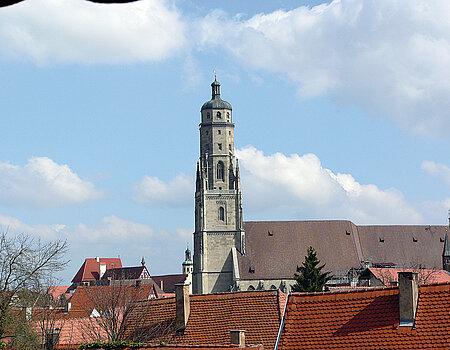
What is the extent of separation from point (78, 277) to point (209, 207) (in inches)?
1660

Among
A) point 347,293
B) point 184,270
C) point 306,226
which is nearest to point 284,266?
point 306,226

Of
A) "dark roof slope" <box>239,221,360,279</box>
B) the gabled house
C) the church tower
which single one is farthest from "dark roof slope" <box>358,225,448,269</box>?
the gabled house

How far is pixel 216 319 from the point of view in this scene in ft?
86.1

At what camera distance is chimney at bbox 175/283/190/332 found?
26594 mm

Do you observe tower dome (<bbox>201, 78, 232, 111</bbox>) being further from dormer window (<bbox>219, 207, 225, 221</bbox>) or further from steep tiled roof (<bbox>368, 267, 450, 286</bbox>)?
steep tiled roof (<bbox>368, 267, 450, 286</bbox>)

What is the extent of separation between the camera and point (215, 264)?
90.7 meters

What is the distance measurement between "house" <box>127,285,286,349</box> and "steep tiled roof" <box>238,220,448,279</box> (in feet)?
208

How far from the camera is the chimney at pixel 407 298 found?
1758 centimetres

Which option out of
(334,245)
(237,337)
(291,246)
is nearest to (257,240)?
(291,246)

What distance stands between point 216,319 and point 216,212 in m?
66.0

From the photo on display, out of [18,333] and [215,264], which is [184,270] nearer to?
[215,264]

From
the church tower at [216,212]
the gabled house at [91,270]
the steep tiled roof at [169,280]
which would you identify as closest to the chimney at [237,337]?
the church tower at [216,212]

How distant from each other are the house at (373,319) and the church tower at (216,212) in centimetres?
7096

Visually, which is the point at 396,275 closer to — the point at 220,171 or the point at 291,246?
the point at 291,246
